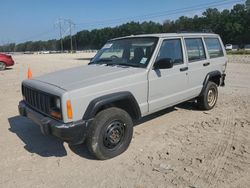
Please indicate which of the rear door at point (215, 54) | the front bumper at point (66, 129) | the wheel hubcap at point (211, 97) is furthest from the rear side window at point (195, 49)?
the front bumper at point (66, 129)

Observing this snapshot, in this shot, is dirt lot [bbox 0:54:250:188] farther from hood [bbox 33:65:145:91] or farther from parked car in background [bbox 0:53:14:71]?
parked car in background [bbox 0:53:14:71]

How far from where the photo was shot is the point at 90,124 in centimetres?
394

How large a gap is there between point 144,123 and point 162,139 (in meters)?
0.93

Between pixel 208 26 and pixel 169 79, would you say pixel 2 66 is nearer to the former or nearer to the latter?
pixel 169 79

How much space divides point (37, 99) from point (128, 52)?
2006 millimetres

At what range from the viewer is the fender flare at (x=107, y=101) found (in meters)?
3.87

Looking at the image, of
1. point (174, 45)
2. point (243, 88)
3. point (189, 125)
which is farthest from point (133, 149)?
point (243, 88)

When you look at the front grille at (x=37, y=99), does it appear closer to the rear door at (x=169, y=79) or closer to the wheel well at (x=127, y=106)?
the wheel well at (x=127, y=106)

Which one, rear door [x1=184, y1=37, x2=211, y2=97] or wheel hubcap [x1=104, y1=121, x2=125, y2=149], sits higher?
rear door [x1=184, y1=37, x2=211, y2=97]

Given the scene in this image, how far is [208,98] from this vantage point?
665cm

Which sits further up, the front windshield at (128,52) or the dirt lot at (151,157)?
the front windshield at (128,52)

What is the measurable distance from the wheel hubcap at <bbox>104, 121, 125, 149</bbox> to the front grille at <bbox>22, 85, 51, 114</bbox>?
3.33ft

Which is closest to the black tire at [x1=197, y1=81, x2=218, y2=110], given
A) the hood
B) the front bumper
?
the hood

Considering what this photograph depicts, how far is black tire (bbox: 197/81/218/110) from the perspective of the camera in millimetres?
6405
